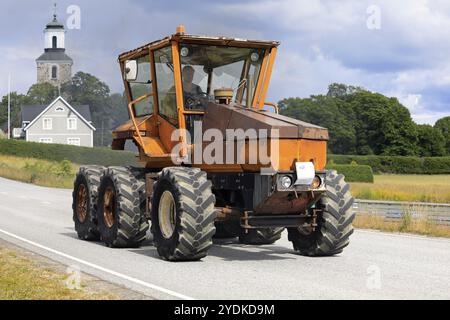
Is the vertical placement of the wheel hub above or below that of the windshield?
below

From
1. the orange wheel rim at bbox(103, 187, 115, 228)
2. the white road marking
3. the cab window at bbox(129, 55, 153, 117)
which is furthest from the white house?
the white road marking

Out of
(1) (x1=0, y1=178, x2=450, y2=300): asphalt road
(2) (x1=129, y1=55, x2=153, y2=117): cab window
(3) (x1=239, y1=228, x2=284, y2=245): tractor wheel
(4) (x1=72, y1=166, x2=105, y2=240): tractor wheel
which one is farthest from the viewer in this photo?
(4) (x1=72, y1=166, x2=105, y2=240): tractor wheel

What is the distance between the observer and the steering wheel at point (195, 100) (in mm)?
12727

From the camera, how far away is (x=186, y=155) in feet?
40.9

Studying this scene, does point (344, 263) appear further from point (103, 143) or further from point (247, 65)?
point (103, 143)

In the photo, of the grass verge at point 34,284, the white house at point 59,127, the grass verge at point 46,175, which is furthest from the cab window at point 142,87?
the white house at point 59,127

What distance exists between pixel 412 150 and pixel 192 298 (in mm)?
97772

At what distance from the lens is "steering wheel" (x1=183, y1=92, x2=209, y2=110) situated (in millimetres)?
12727

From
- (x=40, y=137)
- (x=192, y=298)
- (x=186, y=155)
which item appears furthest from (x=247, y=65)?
(x=40, y=137)

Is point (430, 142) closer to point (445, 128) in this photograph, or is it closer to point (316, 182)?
point (445, 128)

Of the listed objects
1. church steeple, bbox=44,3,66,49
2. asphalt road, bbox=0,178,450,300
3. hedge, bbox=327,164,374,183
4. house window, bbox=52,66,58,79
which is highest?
church steeple, bbox=44,3,66,49

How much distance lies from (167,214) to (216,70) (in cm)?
268

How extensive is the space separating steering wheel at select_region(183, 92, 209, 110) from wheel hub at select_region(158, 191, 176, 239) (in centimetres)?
166

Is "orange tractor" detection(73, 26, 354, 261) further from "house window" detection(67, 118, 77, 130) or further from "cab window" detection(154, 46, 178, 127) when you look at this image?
"house window" detection(67, 118, 77, 130)
